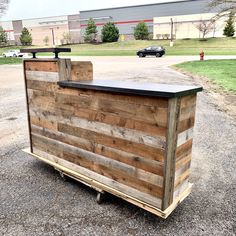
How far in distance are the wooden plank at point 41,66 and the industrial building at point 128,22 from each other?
5973 centimetres

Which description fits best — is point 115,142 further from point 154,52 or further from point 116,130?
point 154,52

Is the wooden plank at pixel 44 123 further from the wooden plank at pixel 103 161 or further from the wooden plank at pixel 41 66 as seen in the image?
the wooden plank at pixel 41 66

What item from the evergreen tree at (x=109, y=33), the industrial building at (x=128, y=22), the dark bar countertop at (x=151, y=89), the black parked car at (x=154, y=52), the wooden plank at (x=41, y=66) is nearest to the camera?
the dark bar countertop at (x=151, y=89)

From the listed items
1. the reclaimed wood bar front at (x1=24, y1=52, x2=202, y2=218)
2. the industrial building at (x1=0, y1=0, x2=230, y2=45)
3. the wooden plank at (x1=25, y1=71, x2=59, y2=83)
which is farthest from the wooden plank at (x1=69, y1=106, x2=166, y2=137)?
the industrial building at (x1=0, y1=0, x2=230, y2=45)

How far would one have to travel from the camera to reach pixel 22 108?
733 cm

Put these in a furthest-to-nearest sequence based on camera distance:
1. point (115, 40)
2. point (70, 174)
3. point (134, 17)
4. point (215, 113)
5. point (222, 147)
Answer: point (134, 17), point (115, 40), point (215, 113), point (222, 147), point (70, 174)

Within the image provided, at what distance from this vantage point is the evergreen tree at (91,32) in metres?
67.6

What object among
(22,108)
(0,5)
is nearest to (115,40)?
(0,5)

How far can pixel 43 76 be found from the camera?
3150 mm

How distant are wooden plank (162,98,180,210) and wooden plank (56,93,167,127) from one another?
0.20 ft

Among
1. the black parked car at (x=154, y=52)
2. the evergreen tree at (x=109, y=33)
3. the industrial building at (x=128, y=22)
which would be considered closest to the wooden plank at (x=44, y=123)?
the black parked car at (x=154, y=52)

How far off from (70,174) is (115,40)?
211 feet

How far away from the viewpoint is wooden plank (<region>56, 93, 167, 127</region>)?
218 centimetres

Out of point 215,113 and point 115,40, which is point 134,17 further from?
point 215,113
